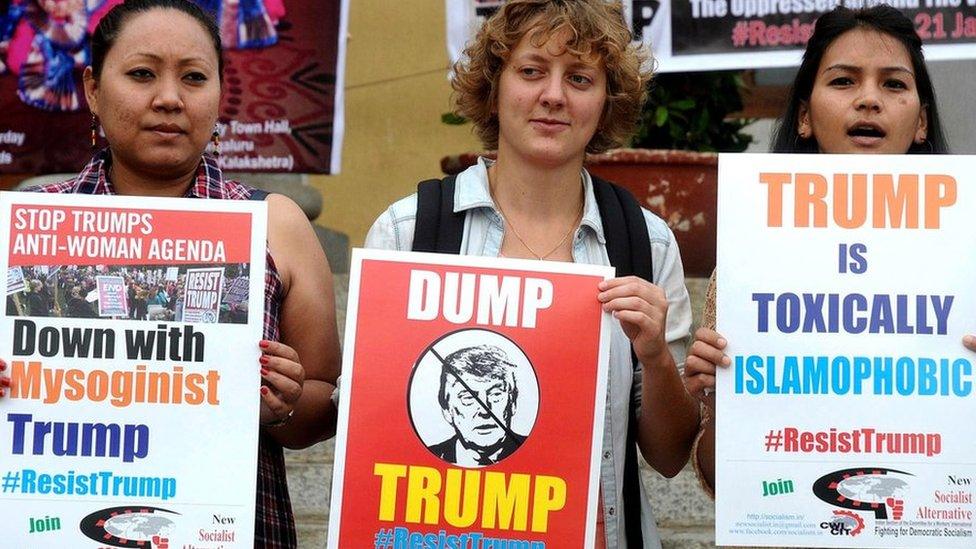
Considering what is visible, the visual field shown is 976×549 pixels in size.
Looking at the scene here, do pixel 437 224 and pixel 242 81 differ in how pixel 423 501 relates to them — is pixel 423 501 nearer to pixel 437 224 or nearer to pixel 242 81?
pixel 437 224

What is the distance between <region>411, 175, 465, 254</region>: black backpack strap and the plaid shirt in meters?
0.30

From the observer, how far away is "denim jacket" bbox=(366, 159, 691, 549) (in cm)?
304

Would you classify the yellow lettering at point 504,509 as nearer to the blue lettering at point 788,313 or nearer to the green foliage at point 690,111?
the blue lettering at point 788,313

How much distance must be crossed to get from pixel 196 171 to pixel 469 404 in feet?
2.51

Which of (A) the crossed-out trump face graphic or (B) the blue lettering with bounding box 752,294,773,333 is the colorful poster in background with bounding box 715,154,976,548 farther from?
(A) the crossed-out trump face graphic

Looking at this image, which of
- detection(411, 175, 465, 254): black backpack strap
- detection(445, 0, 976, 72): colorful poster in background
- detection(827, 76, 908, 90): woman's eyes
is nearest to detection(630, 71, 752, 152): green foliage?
detection(445, 0, 976, 72): colorful poster in background

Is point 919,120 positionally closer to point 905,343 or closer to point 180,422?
point 905,343

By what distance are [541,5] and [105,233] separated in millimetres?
973

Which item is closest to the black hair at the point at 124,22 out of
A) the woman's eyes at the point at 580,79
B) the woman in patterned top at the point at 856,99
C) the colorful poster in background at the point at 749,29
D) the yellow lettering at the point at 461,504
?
the woman's eyes at the point at 580,79

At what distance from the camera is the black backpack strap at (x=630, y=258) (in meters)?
3.07

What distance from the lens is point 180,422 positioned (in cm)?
290

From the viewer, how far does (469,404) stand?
114 inches

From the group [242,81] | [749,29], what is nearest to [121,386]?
[242,81]

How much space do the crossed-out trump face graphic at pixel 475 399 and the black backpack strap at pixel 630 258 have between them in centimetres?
30
